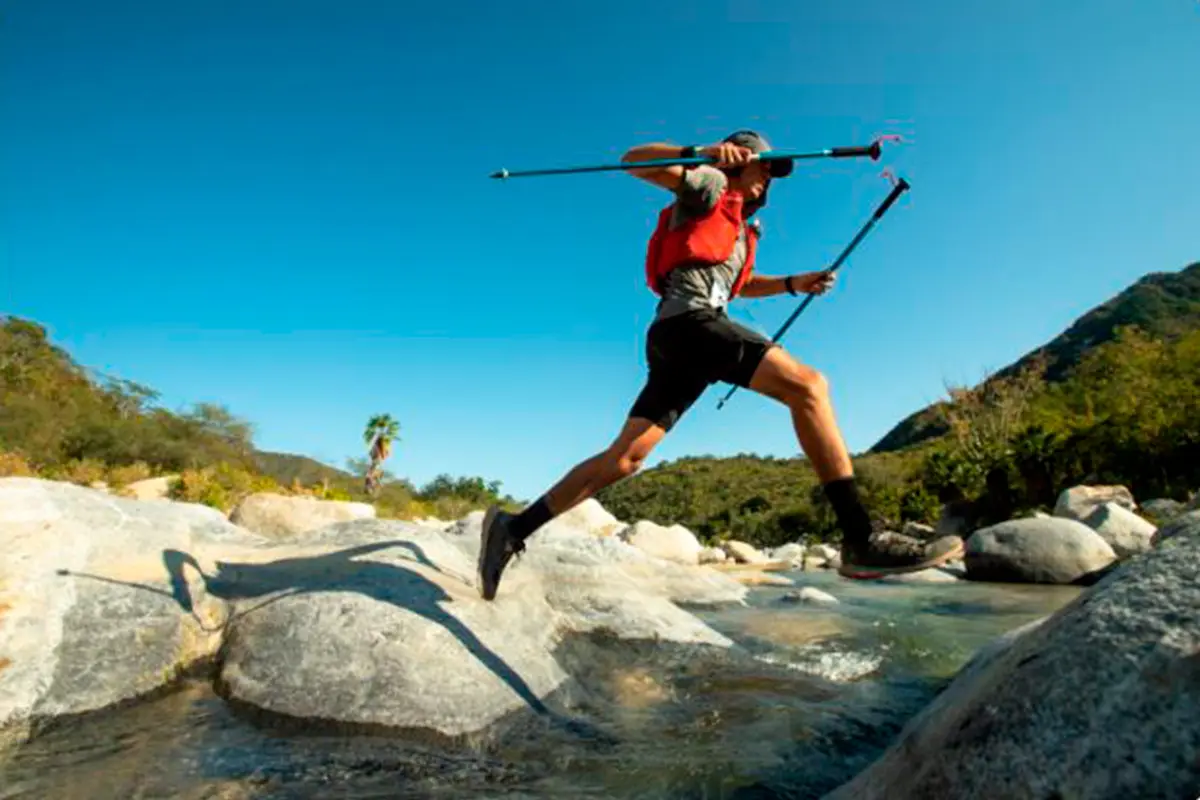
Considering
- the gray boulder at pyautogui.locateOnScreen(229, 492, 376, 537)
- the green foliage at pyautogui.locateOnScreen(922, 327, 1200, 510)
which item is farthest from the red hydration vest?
the green foliage at pyautogui.locateOnScreen(922, 327, 1200, 510)

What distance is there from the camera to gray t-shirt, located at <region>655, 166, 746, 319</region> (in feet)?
12.2

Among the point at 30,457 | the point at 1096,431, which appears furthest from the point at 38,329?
the point at 1096,431

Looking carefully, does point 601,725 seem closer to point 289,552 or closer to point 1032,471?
point 289,552

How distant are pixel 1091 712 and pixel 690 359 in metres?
2.47

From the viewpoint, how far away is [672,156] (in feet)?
12.4

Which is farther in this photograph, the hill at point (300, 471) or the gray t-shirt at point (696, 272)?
the hill at point (300, 471)

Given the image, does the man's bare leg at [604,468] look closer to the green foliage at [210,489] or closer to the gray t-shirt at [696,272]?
the gray t-shirt at [696,272]

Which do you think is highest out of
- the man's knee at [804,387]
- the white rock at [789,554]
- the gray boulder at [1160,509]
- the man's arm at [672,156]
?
the man's arm at [672,156]

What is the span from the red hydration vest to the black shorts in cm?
32

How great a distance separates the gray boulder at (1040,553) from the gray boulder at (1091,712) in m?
11.5

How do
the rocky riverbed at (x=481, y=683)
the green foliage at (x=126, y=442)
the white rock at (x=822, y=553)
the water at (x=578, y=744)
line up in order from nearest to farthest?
the rocky riverbed at (x=481, y=683) < the water at (x=578, y=744) < the green foliage at (x=126, y=442) < the white rock at (x=822, y=553)

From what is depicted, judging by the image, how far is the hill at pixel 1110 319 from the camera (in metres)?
82.2

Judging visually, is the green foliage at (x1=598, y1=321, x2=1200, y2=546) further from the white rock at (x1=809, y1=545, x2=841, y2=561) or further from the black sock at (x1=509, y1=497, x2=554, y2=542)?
the black sock at (x1=509, y1=497, x2=554, y2=542)

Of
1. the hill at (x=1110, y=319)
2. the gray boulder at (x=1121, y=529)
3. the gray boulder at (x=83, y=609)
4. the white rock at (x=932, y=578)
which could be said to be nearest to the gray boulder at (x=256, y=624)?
the gray boulder at (x=83, y=609)
